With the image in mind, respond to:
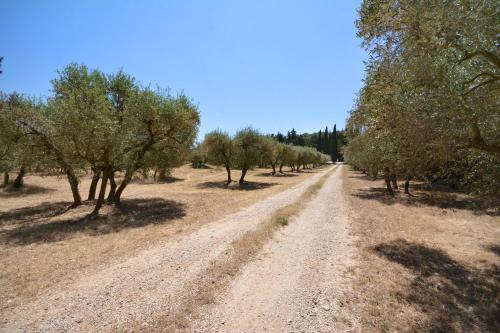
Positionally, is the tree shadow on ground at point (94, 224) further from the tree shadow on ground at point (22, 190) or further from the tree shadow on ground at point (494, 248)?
the tree shadow on ground at point (22, 190)

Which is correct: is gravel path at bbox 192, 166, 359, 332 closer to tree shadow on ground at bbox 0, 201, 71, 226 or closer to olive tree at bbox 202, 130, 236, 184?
tree shadow on ground at bbox 0, 201, 71, 226

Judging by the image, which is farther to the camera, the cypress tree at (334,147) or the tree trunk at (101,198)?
the cypress tree at (334,147)

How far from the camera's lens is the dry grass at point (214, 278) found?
6345mm

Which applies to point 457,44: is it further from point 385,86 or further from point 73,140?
point 73,140

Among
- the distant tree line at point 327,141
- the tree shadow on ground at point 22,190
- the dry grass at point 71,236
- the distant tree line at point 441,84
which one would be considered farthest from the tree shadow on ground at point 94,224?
the distant tree line at point 327,141

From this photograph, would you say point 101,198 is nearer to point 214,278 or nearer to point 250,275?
point 214,278

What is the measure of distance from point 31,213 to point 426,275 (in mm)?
26349

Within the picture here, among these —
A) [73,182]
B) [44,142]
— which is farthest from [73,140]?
[73,182]

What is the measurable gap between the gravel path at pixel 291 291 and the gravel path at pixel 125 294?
0.21m

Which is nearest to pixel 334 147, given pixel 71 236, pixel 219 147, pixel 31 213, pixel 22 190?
pixel 219 147

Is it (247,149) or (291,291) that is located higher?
(247,149)

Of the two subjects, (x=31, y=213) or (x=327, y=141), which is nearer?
(x=31, y=213)

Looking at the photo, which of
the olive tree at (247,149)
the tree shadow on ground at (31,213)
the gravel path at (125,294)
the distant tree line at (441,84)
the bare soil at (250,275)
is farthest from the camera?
the olive tree at (247,149)

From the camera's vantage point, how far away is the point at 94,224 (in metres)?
16.9
